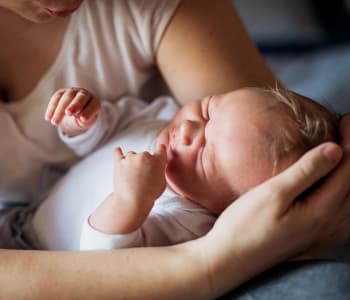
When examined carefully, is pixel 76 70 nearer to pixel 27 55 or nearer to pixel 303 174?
pixel 27 55

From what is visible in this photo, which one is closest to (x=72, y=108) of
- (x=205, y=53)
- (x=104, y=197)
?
(x=104, y=197)

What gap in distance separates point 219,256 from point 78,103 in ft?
1.20

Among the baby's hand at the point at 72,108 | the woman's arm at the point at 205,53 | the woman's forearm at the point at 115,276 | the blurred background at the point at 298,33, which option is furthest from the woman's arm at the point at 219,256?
the blurred background at the point at 298,33

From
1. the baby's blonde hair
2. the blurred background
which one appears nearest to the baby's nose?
the baby's blonde hair

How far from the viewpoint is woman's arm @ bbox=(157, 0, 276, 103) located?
1173 millimetres

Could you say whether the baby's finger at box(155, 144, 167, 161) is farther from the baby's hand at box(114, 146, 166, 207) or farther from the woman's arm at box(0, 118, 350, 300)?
the woman's arm at box(0, 118, 350, 300)

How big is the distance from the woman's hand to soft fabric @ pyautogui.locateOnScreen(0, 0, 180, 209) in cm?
45

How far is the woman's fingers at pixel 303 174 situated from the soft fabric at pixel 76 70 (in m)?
0.45

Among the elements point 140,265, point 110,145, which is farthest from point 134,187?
point 110,145

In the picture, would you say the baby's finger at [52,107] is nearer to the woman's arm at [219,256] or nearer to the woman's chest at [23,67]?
the woman's chest at [23,67]

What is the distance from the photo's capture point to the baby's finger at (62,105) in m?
1.01

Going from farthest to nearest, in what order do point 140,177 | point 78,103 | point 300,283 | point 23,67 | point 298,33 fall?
point 298,33, point 23,67, point 78,103, point 140,177, point 300,283

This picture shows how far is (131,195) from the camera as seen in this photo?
904 mm

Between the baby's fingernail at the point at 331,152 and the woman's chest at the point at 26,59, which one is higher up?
the woman's chest at the point at 26,59
